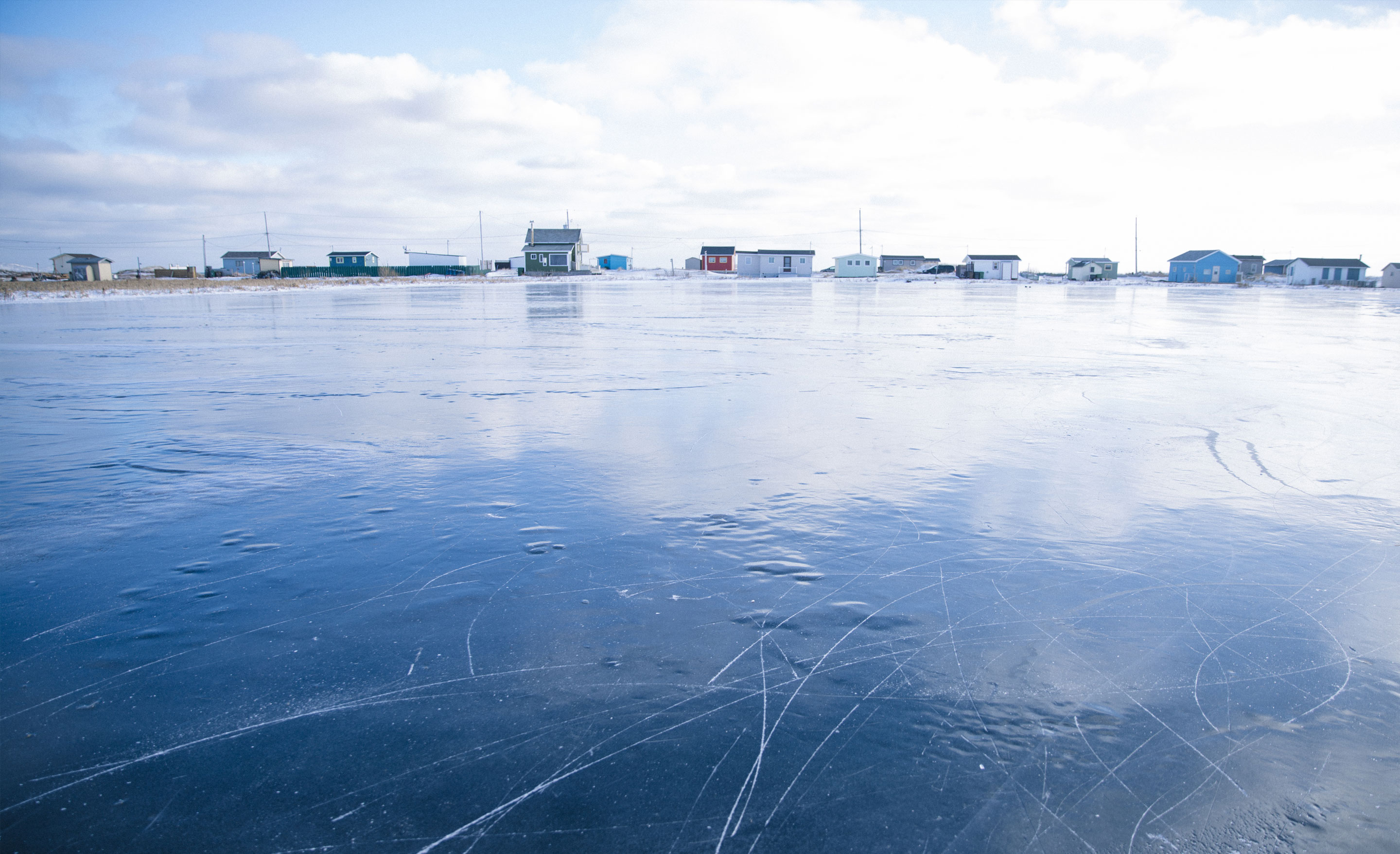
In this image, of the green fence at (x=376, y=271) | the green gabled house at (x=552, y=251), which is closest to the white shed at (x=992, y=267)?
the green gabled house at (x=552, y=251)

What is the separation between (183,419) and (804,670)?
7.73 m

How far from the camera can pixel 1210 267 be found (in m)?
84.9

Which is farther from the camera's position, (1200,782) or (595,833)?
(1200,782)

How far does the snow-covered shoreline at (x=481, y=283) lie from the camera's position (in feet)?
131

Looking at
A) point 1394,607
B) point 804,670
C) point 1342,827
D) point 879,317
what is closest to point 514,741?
point 804,670

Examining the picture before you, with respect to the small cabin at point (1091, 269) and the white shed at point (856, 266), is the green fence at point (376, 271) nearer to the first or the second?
the white shed at point (856, 266)

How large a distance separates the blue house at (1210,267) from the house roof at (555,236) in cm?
7061

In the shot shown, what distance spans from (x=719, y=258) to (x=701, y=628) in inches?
3684

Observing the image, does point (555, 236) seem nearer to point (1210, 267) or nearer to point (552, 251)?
point (552, 251)

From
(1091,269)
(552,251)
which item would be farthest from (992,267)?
(552,251)

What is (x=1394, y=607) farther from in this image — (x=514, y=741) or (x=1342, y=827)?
(x=514, y=741)

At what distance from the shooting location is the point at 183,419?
8031 millimetres

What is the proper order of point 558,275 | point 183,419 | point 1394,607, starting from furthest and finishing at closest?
1. point 558,275
2. point 183,419
3. point 1394,607

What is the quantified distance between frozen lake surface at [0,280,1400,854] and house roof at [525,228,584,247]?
84.1 metres
